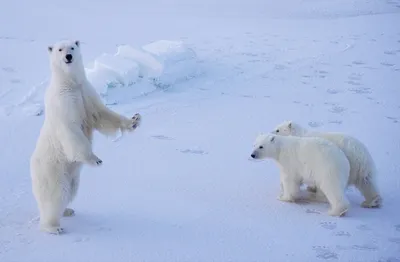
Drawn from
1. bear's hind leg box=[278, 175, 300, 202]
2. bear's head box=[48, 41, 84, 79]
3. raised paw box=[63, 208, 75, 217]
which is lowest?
raised paw box=[63, 208, 75, 217]

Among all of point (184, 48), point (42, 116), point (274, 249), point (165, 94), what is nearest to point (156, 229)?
point (274, 249)

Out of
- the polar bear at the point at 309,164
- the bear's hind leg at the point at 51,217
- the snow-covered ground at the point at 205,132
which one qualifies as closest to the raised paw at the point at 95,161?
the bear's hind leg at the point at 51,217

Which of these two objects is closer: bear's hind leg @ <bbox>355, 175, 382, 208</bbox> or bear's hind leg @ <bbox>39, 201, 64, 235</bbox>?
bear's hind leg @ <bbox>39, 201, 64, 235</bbox>

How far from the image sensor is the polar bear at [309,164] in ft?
12.7

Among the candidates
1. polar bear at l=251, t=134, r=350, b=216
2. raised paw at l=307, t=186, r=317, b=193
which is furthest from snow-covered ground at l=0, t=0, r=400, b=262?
raised paw at l=307, t=186, r=317, b=193

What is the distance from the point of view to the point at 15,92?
22.0 feet

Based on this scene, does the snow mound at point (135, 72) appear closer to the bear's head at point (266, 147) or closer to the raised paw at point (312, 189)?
the bear's head at point (266, 147)

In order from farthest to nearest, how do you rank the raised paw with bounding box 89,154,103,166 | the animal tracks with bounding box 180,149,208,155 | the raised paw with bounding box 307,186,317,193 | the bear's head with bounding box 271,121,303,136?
1. the animal tracks with bounding box 180,149,208,155
2. the bear's head with bounding box 271,121,303,136
3. the raised paw with bounding box 307,186,317,193
4. the raised paw with bounding box 89,154,103,166

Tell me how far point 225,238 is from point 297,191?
0.78 meters

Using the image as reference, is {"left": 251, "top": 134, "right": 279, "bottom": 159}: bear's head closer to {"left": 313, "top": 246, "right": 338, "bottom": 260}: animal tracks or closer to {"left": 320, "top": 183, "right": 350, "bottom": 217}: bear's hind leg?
{"left": 320, "top": 183, "right": 350, "bottom": 217}: bear's hind leg

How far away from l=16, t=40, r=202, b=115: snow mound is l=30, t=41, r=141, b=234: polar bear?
2.40m

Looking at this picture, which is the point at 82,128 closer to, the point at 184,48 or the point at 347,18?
the point at 184,48

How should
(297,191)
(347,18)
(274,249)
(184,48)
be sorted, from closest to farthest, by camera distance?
(274,249)
(297,191)
(184,48)
(347,18)

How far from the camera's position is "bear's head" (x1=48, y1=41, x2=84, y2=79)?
360 cm
